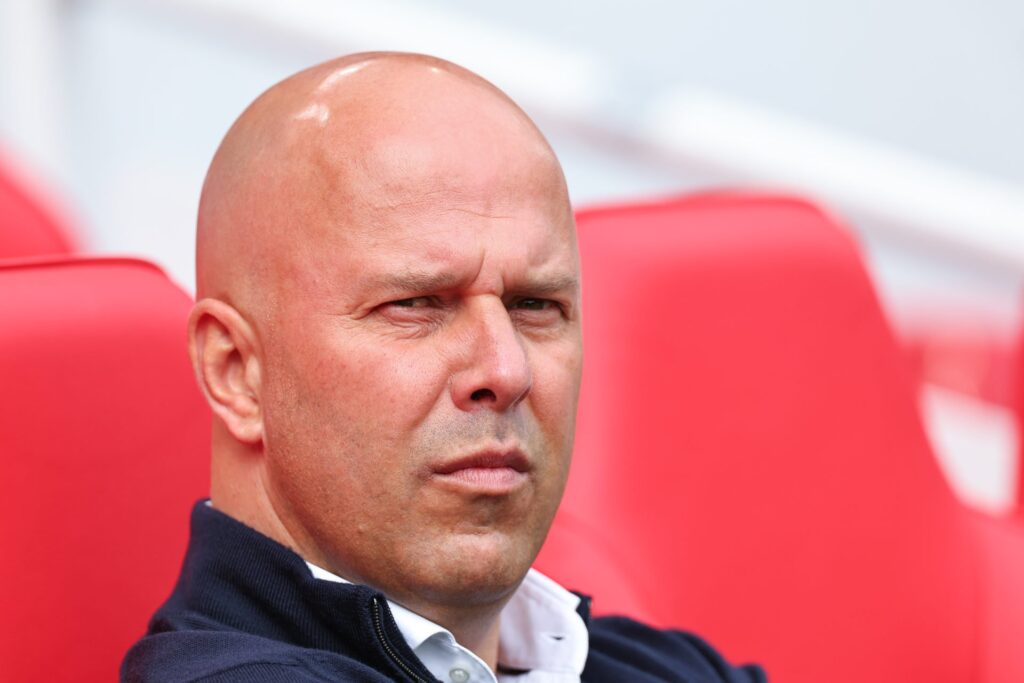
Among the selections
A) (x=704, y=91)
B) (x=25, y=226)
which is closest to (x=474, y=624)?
(x=25, y=226)

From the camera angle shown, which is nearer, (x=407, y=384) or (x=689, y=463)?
(x=407, y=384)

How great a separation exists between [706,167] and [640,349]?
1385 mm

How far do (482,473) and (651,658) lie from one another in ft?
0.97

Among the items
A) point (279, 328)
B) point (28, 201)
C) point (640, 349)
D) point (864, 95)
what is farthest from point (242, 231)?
point (864, 95)

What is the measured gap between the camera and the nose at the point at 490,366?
1034 millimetres

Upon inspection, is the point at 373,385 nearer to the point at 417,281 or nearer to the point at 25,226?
the point at 417,281

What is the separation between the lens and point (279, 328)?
106cm

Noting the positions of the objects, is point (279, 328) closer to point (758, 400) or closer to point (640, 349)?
point (640, 349)

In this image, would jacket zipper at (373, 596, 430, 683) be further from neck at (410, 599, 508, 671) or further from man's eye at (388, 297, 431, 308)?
man's eye at (388, 297, 431, 308)

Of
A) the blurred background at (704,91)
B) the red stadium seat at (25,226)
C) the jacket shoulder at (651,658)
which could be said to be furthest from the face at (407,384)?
the blurred background at (704,91)

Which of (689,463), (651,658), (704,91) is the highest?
(704,91)

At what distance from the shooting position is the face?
104 centimetres

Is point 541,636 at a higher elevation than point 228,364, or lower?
lower

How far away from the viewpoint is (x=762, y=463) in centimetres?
152
